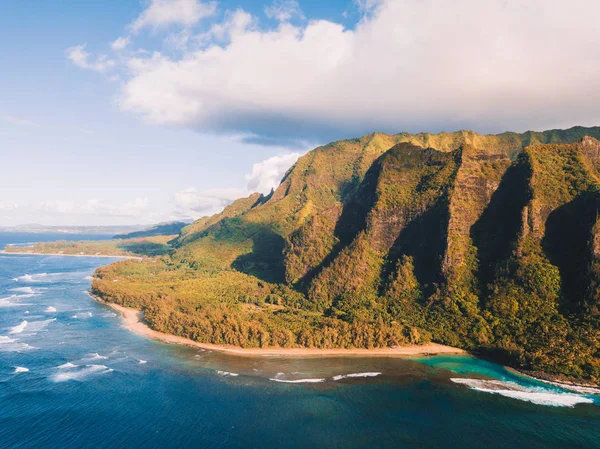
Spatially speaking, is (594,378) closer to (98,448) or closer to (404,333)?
(404,333)

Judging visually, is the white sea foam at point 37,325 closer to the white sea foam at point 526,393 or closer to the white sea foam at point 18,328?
the white sea foam at point 18,328

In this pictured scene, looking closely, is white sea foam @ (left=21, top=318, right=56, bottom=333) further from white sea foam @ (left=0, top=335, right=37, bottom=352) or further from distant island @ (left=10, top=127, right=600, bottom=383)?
distant island @ (left=10, top=127, right=600, bottom=383)

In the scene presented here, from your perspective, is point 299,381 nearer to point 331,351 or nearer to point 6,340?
point 331,351

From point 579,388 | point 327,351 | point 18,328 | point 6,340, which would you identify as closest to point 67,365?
point 6,340

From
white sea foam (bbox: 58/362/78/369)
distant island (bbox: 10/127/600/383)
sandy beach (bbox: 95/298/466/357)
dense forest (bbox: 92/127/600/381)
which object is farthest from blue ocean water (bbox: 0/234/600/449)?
dense forest (bbox: 92/127/600/381)

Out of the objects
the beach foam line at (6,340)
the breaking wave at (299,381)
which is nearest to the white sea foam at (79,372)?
the beach foam line at (6,340)

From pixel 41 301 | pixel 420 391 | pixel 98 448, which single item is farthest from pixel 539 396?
pixel 41 301

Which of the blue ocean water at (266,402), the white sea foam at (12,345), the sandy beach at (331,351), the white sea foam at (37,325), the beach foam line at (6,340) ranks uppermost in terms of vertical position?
the white sea foam at (37,325)
